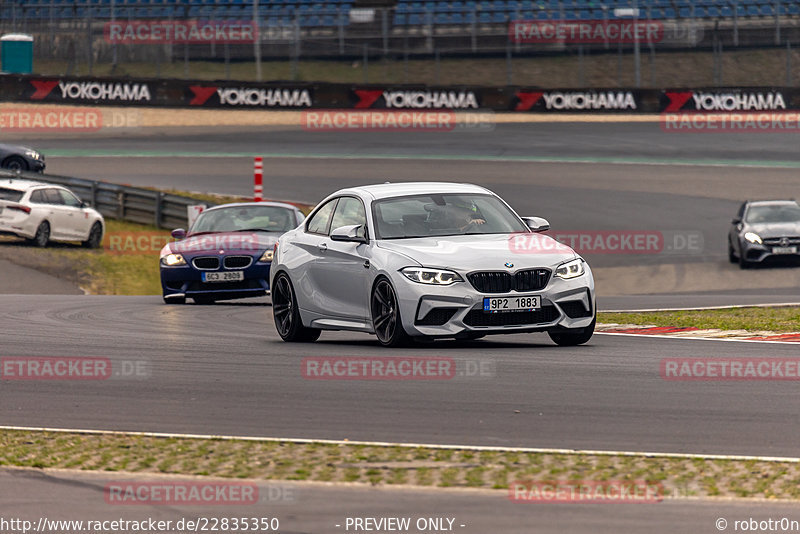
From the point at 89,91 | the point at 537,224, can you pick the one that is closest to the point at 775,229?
the point at 537,224

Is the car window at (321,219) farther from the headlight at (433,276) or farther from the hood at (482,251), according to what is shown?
the headlight at (433,276)

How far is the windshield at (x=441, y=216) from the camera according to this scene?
37.7 feet

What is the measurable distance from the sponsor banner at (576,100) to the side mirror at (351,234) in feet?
121

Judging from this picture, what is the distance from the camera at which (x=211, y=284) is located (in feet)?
59.5

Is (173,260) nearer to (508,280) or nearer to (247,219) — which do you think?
(247,219)

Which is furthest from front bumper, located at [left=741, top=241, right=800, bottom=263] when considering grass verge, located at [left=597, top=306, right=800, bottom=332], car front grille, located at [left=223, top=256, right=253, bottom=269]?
car front grille, located at [left=223, top=256, right=253, bottom=269]

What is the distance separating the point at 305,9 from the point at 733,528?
5767 cm

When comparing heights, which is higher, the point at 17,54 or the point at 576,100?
the point at 17,54

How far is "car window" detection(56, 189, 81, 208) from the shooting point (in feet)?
90.0

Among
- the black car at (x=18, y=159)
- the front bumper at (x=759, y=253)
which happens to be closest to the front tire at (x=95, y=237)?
the black car at (x=18, y=159)

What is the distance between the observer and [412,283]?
420 inches

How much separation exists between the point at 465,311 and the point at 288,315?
2506 mm

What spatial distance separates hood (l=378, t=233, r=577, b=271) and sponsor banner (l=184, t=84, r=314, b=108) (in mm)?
37496

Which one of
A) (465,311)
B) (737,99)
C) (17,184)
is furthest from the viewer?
(737,99)
